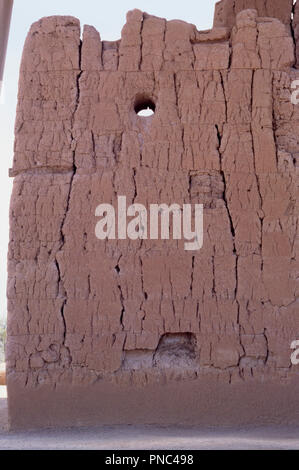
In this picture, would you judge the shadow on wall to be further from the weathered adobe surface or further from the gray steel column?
the gray steel column

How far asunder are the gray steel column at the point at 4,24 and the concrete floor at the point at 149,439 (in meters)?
3.34

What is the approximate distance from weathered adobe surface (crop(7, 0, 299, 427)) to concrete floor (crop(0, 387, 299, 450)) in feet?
0.36

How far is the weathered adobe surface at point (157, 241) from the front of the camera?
5.09m

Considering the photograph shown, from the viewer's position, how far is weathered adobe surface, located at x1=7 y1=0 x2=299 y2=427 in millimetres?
5086

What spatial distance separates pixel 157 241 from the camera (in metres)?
5.20

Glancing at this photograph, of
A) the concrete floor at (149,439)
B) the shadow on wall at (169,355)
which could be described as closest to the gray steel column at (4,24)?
the shadow on wall at (169,355)

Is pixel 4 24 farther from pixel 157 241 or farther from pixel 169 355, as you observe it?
pixel 169 355

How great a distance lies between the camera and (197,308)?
5121mm

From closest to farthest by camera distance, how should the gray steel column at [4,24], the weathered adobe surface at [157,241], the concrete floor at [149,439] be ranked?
1. the concrete floor at [149,439]
2. the weathered adobe surface at [157,241]
3. the gray steel column at [4,24]

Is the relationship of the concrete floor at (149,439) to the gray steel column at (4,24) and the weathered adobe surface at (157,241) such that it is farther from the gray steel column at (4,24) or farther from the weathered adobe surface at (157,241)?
the gray steel column at (4,24)

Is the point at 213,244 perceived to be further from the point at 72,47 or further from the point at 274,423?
the point at 72,47

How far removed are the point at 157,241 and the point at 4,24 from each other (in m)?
2.76

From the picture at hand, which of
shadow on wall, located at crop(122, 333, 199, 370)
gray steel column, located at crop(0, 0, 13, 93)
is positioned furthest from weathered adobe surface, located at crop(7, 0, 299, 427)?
gray steel column, located at crop(0, 0, 13, 93)
